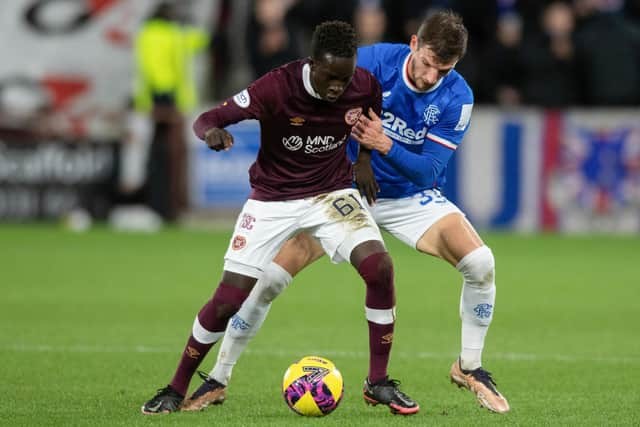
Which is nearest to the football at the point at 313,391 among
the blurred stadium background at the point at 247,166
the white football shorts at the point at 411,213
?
the white football shorts at the point at 411,213

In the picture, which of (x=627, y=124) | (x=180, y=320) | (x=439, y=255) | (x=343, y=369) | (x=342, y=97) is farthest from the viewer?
(x=627, y=124)

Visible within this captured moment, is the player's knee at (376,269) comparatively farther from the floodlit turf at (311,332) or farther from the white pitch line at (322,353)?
the white pitch line at (322,353)

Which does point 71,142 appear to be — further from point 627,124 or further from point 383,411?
point 383,411

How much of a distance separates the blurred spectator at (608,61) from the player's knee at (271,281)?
10.8 metres

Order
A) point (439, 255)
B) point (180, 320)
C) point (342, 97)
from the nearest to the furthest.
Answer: point (342, 97) < point (439, 255) < point (180, 320)

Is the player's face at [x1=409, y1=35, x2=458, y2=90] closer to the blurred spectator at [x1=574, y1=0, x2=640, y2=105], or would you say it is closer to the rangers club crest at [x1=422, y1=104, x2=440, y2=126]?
the rangers club crest at [x1=422, y1=104, x2=440, y2=126]

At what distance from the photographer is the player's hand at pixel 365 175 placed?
7031 millimetres

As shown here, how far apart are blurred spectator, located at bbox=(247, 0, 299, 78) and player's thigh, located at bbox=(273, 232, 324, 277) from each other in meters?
10.0

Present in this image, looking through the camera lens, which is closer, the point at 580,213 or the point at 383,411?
the point at 383,411

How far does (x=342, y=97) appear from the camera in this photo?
6.84 m

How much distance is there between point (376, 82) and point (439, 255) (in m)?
1.03

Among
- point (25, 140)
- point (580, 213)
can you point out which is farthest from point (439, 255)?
point (25, 140)

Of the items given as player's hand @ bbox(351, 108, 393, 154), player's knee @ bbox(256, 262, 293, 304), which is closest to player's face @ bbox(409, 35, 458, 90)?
player's hand @ bbox(351, 108, 393, 154)

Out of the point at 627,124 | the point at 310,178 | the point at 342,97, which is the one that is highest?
the point at 342,97
